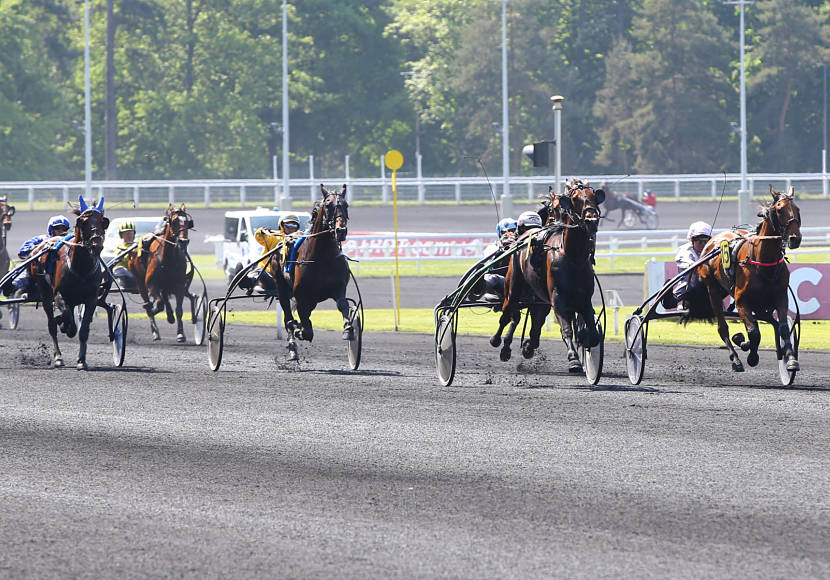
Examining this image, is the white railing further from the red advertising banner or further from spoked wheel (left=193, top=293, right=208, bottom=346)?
the red advertising banner

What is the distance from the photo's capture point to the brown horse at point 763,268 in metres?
12.8

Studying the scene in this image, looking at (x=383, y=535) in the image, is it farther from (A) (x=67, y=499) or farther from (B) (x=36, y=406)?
(B) (x=36, y=406)

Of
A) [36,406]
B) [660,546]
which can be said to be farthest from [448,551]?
[36,406]

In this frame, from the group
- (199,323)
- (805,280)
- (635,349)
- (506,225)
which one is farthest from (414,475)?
(805,280)

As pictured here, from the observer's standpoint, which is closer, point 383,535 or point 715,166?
point 383,535

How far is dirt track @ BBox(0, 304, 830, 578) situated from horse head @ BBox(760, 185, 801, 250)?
4.78 feet

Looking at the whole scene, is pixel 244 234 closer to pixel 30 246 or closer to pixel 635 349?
pixel 30 246

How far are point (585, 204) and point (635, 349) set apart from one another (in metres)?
1.71

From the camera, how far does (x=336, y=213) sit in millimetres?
15086

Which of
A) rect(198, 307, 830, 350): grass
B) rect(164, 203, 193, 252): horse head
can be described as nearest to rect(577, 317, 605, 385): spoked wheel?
rect(198, 307, 830, 350): grass

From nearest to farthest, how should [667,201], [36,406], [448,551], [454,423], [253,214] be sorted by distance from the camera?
[448,551]
[454,423]
[36,406]
[253,214]
[667,201]

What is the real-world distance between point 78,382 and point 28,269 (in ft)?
9.22

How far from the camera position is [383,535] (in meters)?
7.27

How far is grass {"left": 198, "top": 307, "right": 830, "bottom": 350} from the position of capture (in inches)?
763
